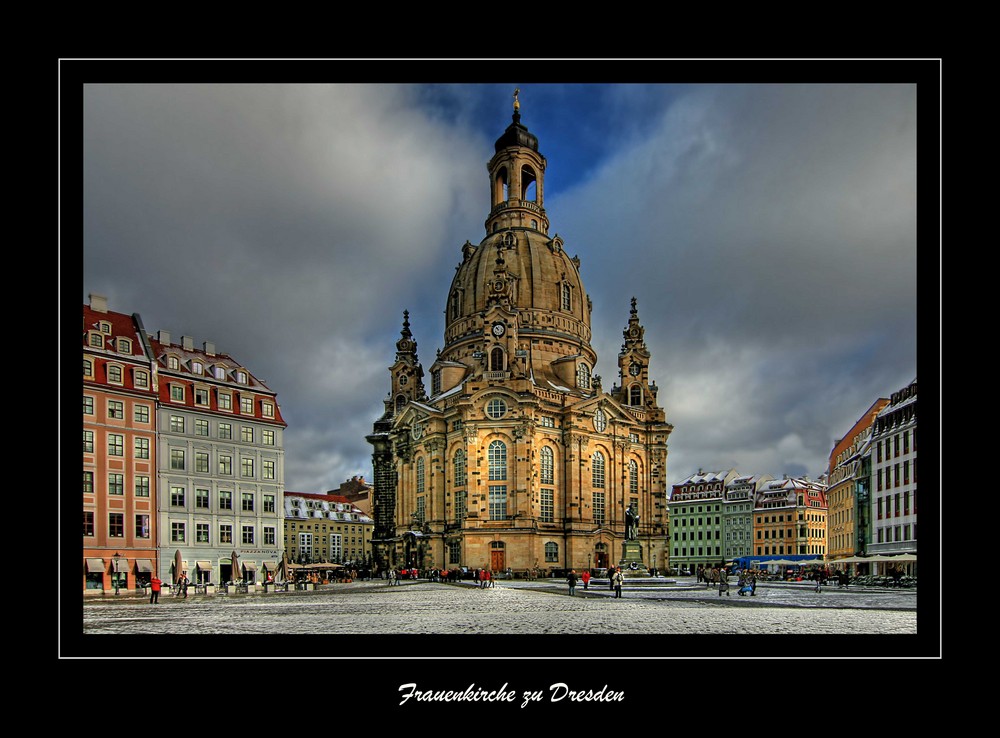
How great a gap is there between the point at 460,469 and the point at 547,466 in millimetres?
8132

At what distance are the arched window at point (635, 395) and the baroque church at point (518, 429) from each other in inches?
4.3

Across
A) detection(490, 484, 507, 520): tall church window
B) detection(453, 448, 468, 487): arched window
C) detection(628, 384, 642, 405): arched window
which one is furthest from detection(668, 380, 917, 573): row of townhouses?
detection(453, 448, 468, 487): arched window

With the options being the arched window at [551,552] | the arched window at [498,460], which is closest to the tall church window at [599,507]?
the arched window at [551,552]

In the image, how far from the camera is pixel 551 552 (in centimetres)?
7350

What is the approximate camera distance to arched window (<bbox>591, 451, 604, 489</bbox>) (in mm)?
78812

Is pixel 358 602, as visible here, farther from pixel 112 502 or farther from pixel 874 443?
pixel 874 443

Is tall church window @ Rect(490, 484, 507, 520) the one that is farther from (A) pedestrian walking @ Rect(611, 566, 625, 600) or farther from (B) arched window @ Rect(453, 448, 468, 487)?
(A) pedestrian walking @ Rect(611, 566, 625, 600)

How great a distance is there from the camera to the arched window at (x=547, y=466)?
75438 mm

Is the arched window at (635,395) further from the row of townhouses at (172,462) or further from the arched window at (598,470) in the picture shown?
the row of townhouses at (172,462)

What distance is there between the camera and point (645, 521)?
8381cm

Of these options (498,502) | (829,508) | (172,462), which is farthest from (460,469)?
(829,508)

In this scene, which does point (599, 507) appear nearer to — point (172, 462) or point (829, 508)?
point (829, 508)
